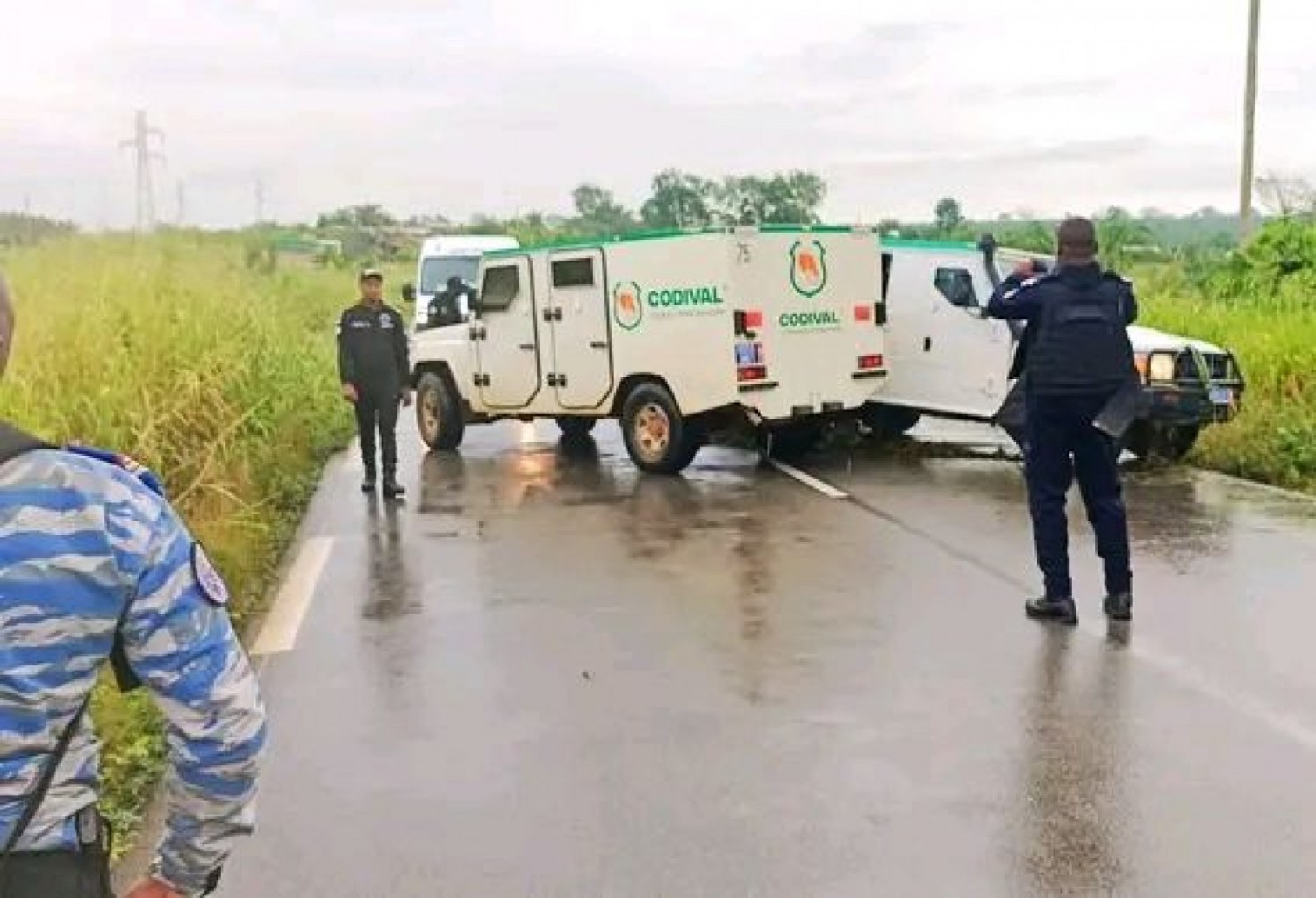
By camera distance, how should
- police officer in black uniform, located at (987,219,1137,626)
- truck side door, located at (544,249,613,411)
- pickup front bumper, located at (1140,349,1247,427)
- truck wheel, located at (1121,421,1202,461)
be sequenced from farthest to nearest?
truck side door, located at (544,249,613,411) → truck wheel, located at (1121,421,1202,461) → pickup front bumper, located at (1140,349,1247,427) → police officer in black uniform, located at (987,219,1137,626)

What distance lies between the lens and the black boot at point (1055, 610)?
26.1 ft

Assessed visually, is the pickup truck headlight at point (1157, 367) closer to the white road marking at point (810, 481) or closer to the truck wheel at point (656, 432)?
the white road marking at point (810, 481)

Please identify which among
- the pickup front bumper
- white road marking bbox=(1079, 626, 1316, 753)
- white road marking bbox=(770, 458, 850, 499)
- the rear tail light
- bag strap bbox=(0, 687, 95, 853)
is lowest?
white road marking bbox=(770, 458, 850, 499)

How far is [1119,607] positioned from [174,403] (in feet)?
21.1

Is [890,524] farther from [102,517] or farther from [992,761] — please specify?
[102,517]

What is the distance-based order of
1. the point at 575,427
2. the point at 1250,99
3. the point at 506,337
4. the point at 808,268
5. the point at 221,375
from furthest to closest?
the point at 1250,99 → the point at 575,427 → the point at 506,337 → the point at 808,268 → the point at 221,375

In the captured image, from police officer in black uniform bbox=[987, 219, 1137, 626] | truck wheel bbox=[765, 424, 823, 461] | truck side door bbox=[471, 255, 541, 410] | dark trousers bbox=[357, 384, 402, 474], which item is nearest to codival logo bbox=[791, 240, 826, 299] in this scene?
truck wheel bbox=[765, 424, 823, 461]

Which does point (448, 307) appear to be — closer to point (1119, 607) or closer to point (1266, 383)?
point (1266, 383)

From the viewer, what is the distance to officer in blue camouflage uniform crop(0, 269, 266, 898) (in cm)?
213

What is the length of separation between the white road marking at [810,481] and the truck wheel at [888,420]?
1.53m

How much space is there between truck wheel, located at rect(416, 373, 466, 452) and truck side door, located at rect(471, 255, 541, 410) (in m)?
0.47

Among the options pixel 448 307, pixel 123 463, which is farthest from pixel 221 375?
pixel 123 463

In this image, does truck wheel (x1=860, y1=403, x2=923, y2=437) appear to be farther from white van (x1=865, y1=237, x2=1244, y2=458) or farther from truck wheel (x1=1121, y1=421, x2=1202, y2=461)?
truck wheel (x1=1121, y1=421, x2=1202, y2=461)

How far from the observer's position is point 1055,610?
7.98 metres
